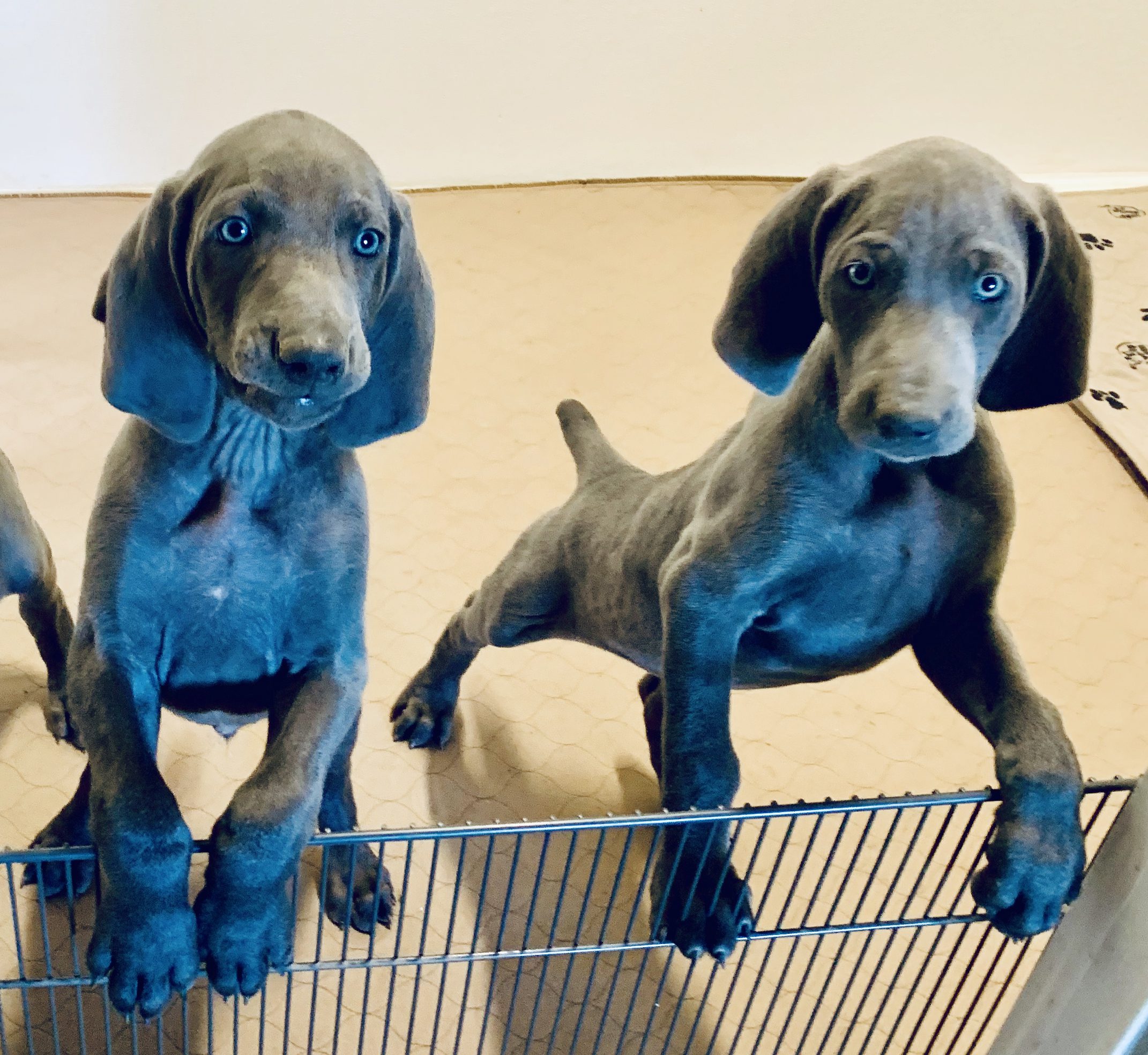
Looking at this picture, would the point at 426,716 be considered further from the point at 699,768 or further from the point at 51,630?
the point at 699,768

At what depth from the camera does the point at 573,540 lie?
1.69 m

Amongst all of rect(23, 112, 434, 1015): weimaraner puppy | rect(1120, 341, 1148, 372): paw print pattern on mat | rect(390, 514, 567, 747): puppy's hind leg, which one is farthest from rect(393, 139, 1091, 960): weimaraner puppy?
rect(1120, 341, 1148, 372): paw print pattern on mat

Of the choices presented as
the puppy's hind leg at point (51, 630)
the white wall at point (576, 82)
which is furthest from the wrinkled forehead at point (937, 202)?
the white wall at point (576, 82)

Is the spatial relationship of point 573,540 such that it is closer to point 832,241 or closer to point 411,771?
point 411,771

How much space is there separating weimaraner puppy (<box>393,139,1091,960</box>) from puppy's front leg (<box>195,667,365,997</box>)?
0.38 m

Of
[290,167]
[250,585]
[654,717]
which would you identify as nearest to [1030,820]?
[654,717]

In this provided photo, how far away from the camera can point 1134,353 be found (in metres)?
2.97

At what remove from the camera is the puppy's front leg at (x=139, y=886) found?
1108 mm

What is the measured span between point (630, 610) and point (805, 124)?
7.81ft

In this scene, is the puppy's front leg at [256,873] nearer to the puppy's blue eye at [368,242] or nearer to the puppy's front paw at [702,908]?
the puppy's front paw at [702,908]

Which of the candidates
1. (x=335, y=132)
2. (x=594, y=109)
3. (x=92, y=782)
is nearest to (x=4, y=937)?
(x=92, y=782)

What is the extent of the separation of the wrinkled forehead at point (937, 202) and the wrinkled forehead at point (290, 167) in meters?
0.44

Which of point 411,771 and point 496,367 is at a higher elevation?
point 496,367

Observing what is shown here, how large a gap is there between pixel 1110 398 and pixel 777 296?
189 cm
